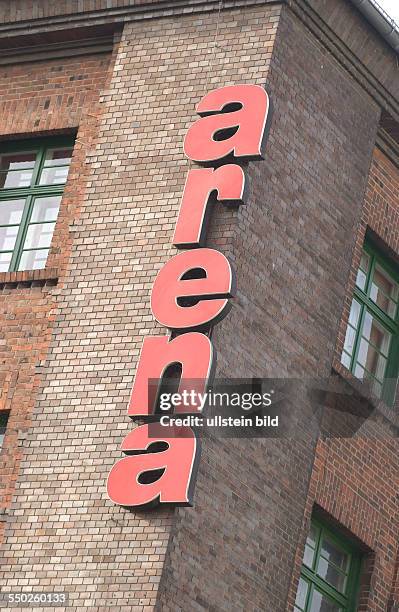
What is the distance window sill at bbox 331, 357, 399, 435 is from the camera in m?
19.5

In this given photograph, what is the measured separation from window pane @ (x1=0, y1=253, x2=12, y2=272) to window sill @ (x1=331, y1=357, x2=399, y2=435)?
4.11m

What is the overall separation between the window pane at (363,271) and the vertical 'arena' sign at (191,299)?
317 cm

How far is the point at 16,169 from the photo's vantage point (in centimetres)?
2080

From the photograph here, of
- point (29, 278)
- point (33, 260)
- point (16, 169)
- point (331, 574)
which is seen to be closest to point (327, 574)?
point (331, 574)

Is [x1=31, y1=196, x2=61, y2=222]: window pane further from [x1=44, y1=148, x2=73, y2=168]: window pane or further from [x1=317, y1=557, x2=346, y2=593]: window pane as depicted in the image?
[x1=317, y1=557, x2=346, y2=593]: window pane

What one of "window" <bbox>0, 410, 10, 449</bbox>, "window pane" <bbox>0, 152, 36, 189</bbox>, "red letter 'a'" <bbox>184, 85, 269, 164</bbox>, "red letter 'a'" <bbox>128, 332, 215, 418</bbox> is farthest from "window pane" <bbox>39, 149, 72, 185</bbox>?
"red letter 'a'" <bbox>128, 332, 215, 418</bbox>

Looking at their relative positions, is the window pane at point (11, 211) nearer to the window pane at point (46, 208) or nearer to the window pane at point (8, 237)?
the window pane at point (8, 237)

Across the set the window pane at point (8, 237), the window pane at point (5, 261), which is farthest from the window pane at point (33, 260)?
the window pane at point (8, 237)

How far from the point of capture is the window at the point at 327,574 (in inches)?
752

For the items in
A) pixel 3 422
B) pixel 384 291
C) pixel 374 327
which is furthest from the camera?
pixel 384 291

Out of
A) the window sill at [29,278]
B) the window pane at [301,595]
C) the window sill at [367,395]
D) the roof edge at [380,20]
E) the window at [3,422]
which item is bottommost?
the window pane at [301,595]

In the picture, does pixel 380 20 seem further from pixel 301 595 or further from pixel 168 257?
pixel 301 595

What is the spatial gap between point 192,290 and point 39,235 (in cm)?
324

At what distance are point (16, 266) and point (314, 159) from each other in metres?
3.78
